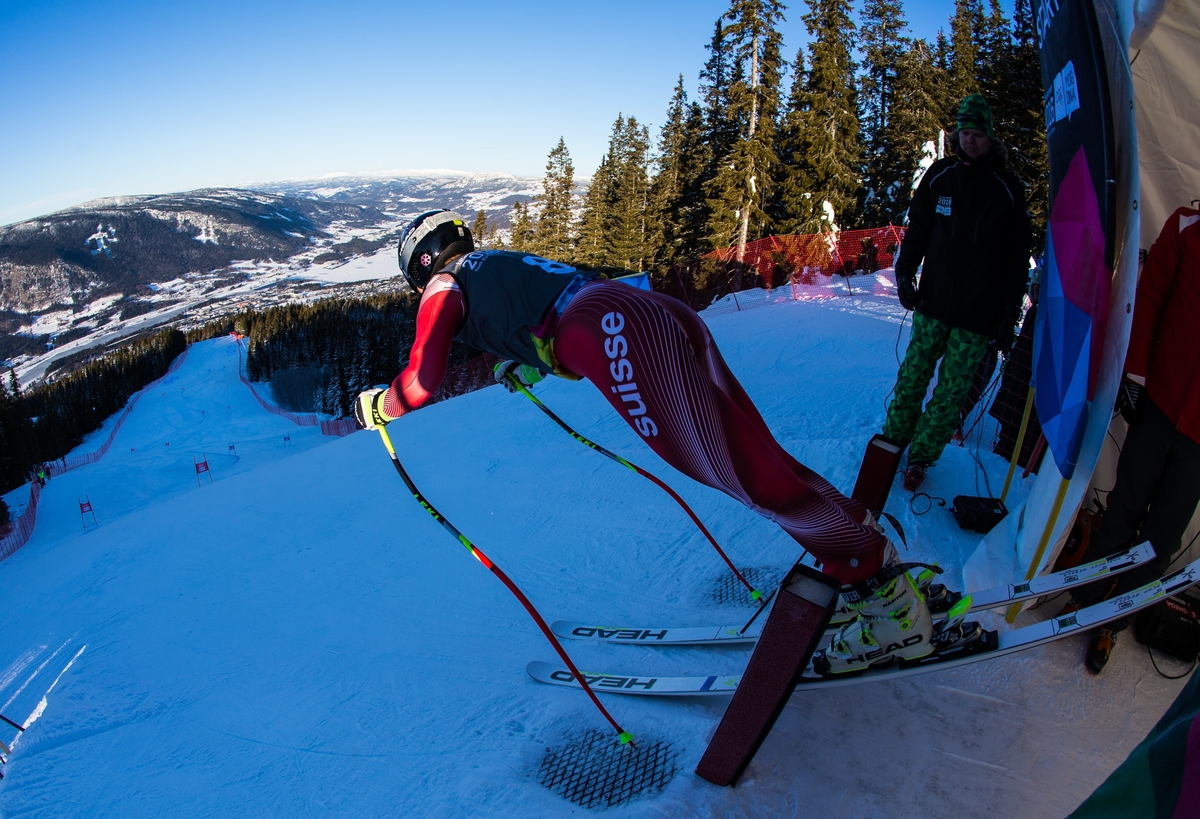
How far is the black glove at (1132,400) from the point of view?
2.49 metres

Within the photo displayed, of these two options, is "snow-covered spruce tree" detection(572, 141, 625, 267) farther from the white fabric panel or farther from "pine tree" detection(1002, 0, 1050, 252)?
the white fabric panel

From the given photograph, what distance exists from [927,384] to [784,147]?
25029 millimetres

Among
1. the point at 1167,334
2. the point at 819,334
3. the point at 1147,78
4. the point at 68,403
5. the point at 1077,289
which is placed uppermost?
the point at 1147,78

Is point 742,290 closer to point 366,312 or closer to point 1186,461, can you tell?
point 1186,461

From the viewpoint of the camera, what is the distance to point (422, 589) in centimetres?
422

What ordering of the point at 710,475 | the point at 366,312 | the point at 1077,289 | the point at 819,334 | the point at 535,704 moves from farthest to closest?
1. the point at 366,312
2. the point at 819,334
3. the point at 535,704
4. the point at 1077,289
5. the point at 710,475

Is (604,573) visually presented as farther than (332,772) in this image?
Yes

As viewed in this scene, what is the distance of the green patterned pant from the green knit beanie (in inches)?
42.9

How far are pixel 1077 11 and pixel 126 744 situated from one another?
18.9ft

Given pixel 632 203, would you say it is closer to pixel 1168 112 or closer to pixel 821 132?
pixel 821 132

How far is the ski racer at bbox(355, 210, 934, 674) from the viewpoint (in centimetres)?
221

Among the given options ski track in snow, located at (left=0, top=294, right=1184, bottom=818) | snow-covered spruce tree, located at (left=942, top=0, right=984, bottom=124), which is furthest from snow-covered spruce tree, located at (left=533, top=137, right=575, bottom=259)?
ski track in snow, located at (left=0, top=294, right=1184, bottom=818)

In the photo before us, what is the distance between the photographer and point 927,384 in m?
3.92

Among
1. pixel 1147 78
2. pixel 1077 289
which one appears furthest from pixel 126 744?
pixel 1147 78
